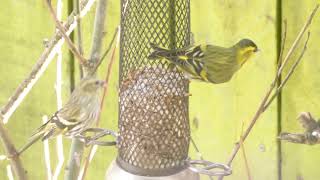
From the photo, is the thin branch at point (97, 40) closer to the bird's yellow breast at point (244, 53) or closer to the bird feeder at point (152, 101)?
the bird feeder at point (152, 101)

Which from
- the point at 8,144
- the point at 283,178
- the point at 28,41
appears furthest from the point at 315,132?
the point at 28,41

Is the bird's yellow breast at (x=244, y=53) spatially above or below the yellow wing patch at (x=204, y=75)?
above

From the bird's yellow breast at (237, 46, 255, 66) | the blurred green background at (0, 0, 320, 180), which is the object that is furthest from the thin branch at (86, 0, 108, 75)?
the blurred green background at (0, 0, 320, 180)

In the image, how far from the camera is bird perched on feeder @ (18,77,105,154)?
63.4 inches

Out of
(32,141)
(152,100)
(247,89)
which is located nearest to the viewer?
(32,141)

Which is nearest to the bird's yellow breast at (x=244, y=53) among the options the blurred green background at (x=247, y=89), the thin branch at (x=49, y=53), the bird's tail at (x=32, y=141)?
the blurred green background at (x=247, y=89)

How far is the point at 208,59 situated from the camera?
1.63 metres

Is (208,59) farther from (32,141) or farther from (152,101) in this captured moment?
(32,141)

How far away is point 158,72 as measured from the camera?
1620 mm

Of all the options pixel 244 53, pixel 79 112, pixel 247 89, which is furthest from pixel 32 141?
pixel 247 89

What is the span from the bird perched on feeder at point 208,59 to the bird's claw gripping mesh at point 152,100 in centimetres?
7

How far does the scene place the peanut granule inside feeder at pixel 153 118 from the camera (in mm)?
1605

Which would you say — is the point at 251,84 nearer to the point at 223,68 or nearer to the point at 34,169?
the point at 223,68

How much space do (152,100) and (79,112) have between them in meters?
0.18
